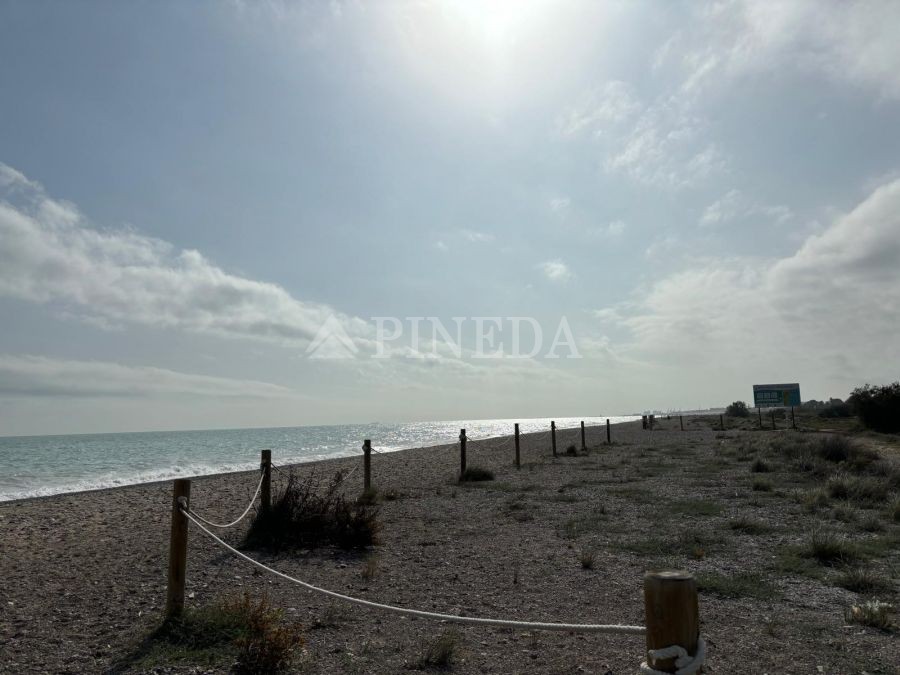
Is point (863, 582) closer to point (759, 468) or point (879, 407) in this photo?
point (759, 468)

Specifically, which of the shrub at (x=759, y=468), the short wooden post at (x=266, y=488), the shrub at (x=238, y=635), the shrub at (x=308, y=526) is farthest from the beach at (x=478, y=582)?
the shrub at (x=759, y=468)

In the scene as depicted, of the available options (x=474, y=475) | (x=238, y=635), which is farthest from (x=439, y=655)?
(x=474, y=475)

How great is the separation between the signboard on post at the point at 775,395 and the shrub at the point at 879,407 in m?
6.95

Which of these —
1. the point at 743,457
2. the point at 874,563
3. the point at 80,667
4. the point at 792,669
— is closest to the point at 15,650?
the point at 80,667

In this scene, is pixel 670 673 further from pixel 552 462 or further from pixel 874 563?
pixel 552 462

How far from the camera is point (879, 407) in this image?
1428 inches

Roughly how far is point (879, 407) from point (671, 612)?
42930mm

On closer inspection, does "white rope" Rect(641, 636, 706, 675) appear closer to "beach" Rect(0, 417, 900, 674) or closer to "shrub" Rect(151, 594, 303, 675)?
"beach" Rect(0, 417, 900, 674)

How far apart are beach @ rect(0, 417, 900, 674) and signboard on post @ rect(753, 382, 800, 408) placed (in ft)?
123

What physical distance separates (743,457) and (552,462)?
6.45 m

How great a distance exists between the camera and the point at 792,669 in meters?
4.18

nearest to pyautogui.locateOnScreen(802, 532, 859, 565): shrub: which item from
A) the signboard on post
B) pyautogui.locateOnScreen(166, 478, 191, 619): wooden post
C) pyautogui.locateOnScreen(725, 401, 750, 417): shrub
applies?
pyautogui.locateOnScreen(166, 478, 191, 619): wooden post

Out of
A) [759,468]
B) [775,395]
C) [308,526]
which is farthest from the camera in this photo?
[775,395]

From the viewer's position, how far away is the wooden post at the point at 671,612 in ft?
7.06
